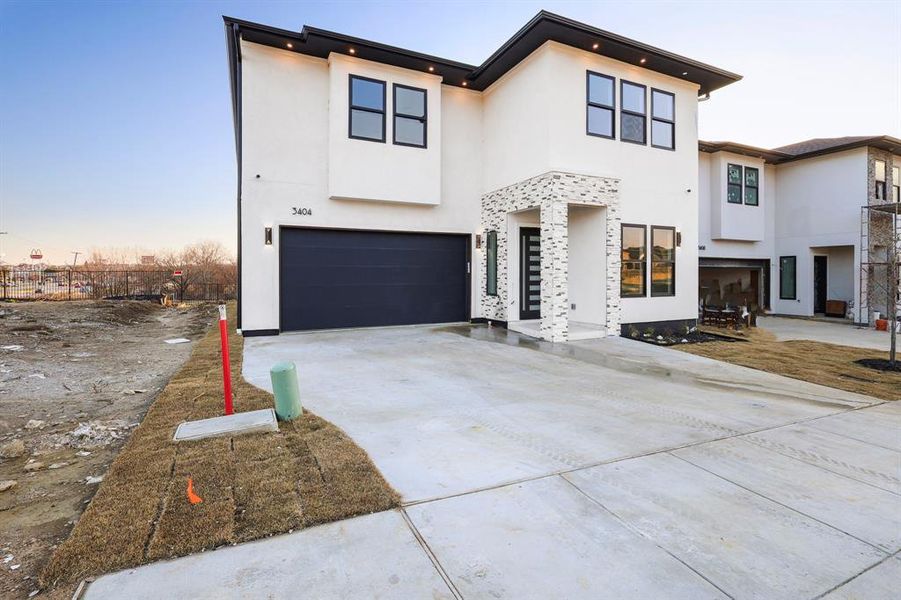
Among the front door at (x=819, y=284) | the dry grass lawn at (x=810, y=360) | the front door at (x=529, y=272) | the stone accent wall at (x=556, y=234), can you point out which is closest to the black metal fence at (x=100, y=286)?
the stone accent wall at (x=556, y=234)

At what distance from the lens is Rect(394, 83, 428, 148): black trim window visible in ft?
34.1

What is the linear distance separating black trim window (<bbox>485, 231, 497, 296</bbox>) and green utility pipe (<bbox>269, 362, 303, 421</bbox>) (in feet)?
25.1

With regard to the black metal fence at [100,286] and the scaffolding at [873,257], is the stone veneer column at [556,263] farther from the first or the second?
the black metal fence at [100,286]

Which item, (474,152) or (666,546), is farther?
(474,152)

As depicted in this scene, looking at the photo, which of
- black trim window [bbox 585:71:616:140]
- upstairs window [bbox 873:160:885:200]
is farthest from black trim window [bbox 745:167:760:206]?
black trim window [bbox 585:71:616:140]

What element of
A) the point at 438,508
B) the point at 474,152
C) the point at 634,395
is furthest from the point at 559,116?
the point at 438,508

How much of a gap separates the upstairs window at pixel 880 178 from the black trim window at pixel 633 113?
10924mm

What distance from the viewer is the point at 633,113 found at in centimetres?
1039

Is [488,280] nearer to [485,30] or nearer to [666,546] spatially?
[485,30]

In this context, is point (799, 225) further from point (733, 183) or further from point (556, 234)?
point (556, 234)

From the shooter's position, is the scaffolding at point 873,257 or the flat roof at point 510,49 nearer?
the flat roof at point 510,49

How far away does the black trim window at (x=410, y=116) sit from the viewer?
409 inches

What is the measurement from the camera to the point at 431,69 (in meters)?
10.4

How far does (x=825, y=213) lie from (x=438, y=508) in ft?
63.5
